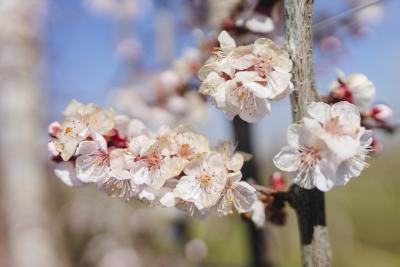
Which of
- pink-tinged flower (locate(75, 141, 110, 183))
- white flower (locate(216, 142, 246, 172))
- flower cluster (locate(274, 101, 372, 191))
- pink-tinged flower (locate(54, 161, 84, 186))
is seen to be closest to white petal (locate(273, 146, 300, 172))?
flower cluster (locate(274, 101, 372, 191))

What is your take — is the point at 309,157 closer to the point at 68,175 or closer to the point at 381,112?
the point at 381,112

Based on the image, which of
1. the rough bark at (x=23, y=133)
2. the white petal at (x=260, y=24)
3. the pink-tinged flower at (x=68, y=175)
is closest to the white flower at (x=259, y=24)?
the white petal at (x=260, y=24)

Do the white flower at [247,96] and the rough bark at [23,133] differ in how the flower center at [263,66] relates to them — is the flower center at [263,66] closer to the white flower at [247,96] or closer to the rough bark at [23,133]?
the white flower at [247,96]

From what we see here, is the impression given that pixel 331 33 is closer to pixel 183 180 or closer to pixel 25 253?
pixel 183 180

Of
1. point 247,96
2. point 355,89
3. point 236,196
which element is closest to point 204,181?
point 236,196

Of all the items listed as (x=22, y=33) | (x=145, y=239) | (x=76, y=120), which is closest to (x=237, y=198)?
(x=76, y=120)
